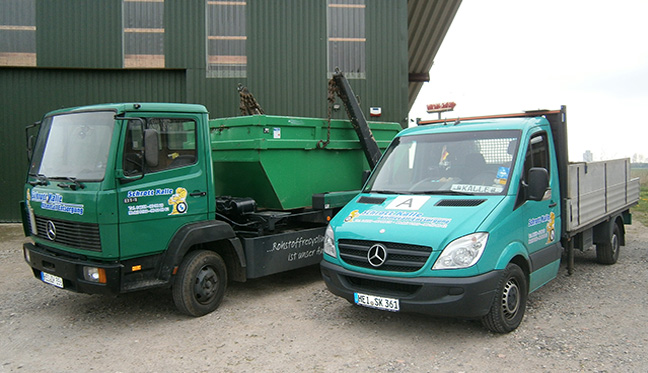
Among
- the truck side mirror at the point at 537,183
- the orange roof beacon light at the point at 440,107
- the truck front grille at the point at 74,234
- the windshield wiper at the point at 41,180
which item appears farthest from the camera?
the orange roof beacon light at the point at 440,107

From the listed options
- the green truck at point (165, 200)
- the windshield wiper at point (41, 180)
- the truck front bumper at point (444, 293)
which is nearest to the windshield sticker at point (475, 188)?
the truck front bumper at point (444, 293)

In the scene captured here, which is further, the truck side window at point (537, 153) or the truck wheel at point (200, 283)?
the truck wheel at point (200, 283)

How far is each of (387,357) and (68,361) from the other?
114 inches

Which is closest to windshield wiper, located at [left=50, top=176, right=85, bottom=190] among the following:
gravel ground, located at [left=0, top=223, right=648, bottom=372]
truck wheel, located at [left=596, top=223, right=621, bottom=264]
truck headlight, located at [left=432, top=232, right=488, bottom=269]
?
gravel ground, located at [left=0, top=223, right=648, bottom=372]

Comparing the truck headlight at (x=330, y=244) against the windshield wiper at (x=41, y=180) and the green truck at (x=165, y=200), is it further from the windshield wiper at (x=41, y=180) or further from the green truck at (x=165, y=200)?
the windshield wiper at (x=41, y=180)

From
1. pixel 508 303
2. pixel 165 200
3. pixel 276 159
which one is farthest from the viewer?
pixel 276 159

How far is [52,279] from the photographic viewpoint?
5352 mm

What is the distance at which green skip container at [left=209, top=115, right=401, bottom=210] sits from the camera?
252 inches

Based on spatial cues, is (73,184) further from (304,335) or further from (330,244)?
(304,335)

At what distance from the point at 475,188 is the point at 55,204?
442cm

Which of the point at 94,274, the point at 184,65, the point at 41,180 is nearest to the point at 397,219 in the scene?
the point at 94,274

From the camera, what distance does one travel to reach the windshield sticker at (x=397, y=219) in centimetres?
458

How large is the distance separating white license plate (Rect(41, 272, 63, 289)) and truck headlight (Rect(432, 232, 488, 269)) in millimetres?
3901

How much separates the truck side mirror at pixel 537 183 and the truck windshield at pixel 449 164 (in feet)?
0.71
